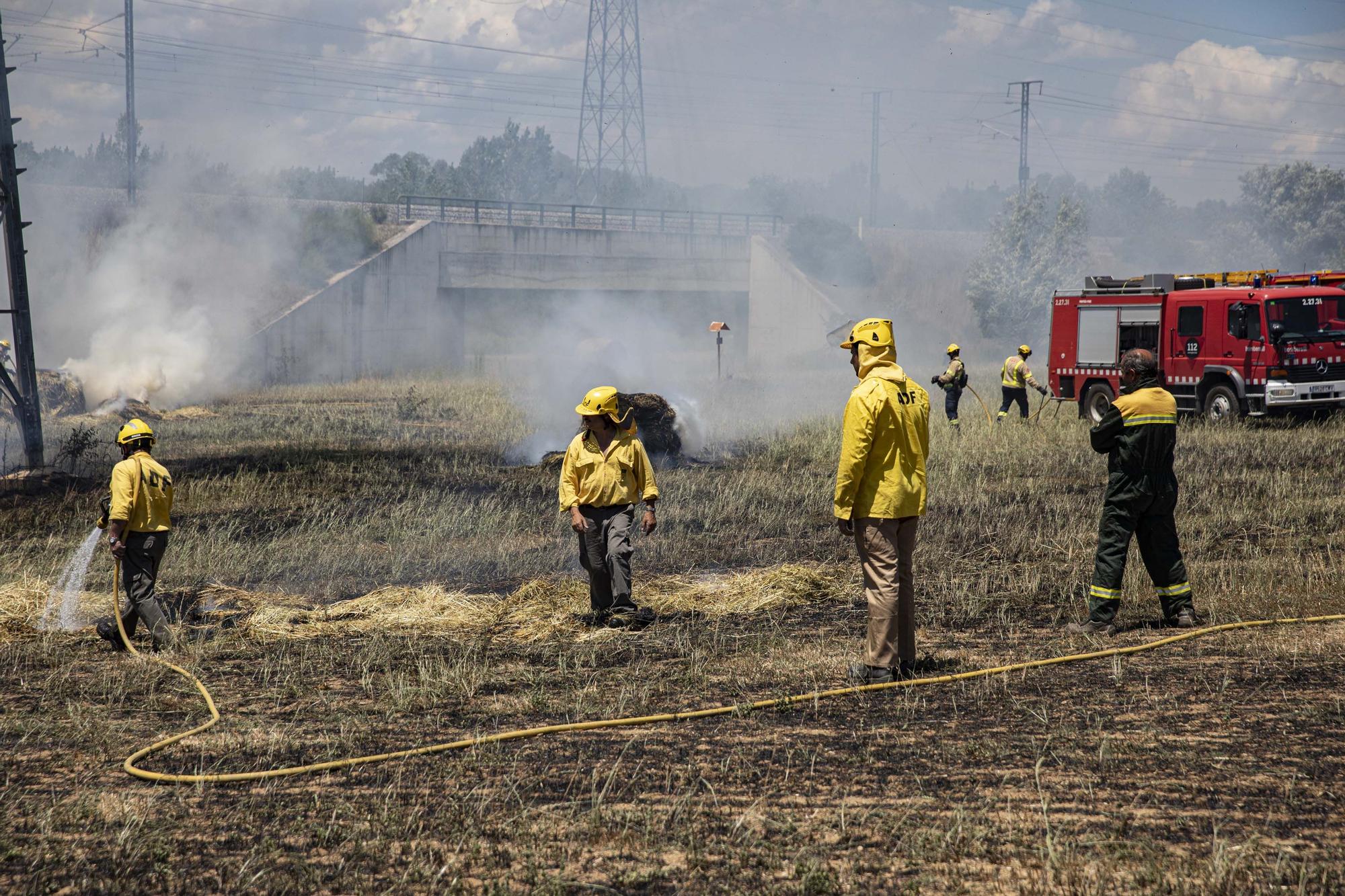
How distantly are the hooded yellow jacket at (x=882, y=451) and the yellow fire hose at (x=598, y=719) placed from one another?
2.89 feet

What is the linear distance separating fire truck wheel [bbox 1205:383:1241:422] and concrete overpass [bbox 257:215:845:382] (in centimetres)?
2403

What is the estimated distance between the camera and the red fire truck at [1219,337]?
56.2 feet

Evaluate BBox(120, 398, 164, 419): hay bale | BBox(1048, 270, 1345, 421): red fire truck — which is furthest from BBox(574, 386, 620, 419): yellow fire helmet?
BBox(120, 398, 164, 419): hay bale

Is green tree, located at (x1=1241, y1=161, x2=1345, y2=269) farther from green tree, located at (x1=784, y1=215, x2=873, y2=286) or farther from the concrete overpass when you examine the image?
the concrete overpass

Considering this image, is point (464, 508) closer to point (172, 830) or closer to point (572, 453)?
point (572, 453)

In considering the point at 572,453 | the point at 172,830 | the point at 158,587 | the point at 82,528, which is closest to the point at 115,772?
the point at 172,830

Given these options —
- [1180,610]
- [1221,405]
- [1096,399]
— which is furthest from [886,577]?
[1096,399]

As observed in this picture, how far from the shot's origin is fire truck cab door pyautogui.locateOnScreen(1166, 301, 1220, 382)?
18.2 m

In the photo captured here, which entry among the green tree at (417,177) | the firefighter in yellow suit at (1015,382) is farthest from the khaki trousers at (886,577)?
the green tree at (417,177)

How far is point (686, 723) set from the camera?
16.7 ft

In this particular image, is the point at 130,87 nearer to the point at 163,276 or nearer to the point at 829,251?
the point at 163,276

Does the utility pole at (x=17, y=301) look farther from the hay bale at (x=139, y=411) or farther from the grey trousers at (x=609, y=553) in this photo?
the grey trousers at (x=609, y=553)

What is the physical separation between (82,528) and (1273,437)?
15.3 metres

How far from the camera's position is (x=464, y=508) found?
39.3 feet
